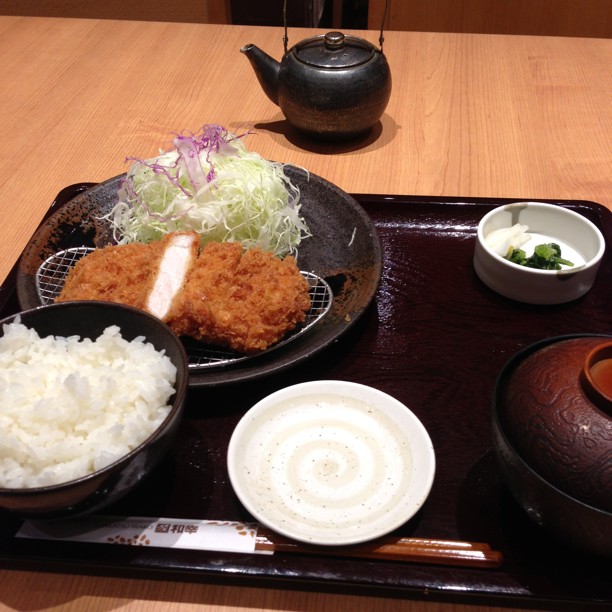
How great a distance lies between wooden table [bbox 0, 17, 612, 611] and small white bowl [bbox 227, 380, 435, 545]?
3.70 feet

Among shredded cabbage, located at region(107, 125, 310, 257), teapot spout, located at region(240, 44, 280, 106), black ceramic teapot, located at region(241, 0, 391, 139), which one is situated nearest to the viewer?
shredded cabbage, located at region(107, 125, 310, 257)

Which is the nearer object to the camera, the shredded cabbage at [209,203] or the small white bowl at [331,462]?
the small white bowl at [331,462]

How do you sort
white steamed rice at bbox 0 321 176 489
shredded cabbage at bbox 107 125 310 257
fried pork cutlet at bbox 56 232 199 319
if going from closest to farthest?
white steamed rice at bbox 0 321 176 489
fried pork cutlet at bbox 56 232 199 319
shredded cabbage at bbox 107 125 310 257

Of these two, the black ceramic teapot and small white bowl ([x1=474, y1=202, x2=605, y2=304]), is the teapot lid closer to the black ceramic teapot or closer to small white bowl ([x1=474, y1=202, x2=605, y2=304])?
the black ceramic teapot

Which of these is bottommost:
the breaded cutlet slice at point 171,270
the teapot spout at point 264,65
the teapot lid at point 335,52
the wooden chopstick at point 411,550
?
the wooden chopstick at point 411,550

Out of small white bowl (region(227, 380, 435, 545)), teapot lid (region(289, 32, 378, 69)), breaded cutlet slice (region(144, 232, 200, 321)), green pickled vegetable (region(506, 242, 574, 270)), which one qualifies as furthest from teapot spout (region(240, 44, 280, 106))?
small white bowl (region(227, 380, 435, 545))

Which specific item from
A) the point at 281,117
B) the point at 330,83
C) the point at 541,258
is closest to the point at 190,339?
the point at 541,258

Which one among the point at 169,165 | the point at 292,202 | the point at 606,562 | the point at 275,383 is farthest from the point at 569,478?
the point at 169,165

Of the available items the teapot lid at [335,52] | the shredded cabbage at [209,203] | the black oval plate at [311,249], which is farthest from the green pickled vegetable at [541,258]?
the teapot lid at [335,52]

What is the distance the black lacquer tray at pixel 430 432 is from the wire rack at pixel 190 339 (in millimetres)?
89

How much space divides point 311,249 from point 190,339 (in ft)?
1.78

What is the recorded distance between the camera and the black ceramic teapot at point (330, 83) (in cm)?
237

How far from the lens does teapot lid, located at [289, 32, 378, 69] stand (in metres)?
2.38

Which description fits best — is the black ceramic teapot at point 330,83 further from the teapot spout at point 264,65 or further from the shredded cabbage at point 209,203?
the shredded cabbage at point 209,203
